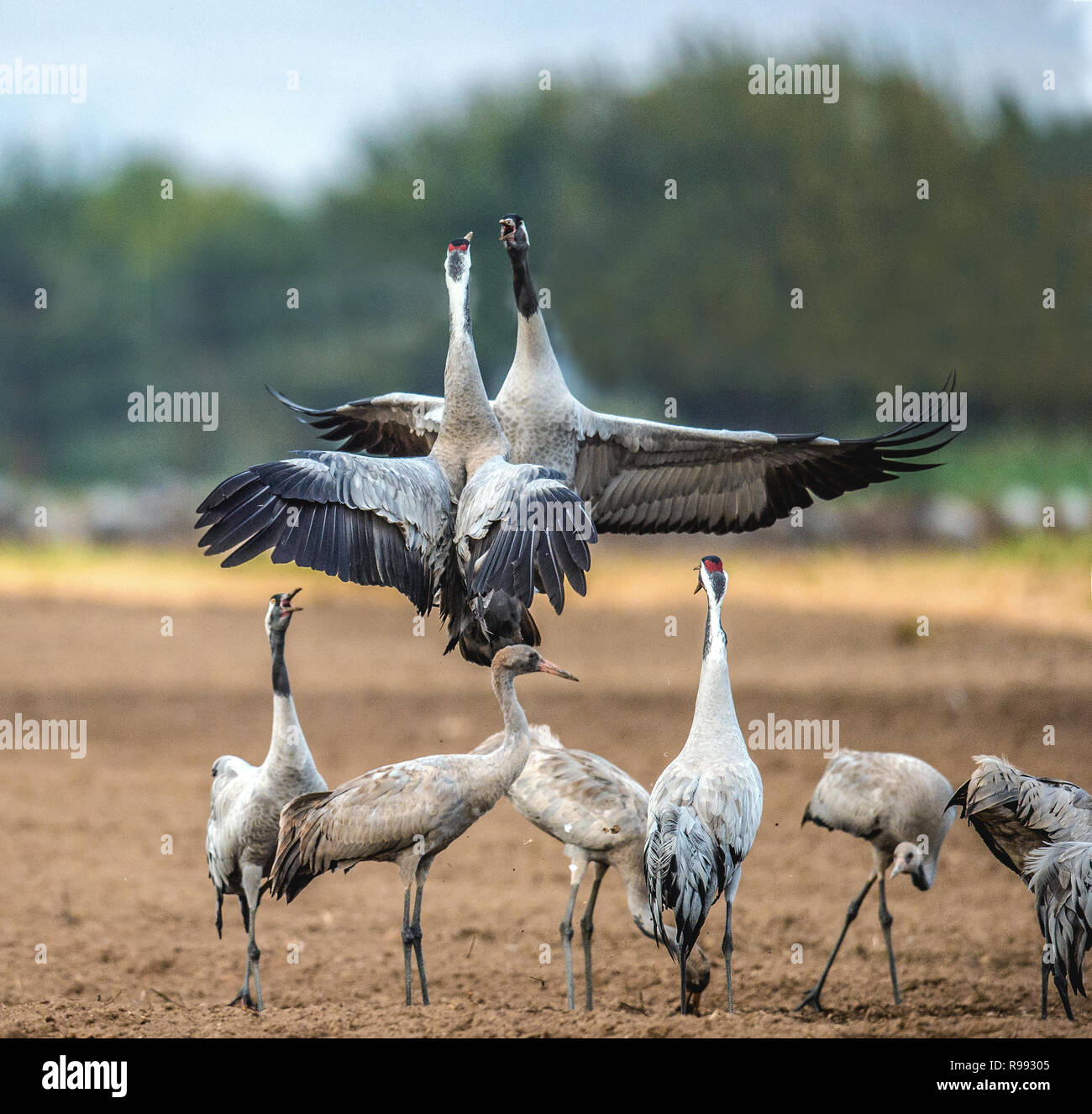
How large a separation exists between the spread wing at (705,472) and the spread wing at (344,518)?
41.1 inches

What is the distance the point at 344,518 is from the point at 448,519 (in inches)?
20.8

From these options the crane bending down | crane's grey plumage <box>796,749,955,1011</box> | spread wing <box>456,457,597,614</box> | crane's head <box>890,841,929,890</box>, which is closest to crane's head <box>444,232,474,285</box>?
spread wing <box>456,457,597,614</box>

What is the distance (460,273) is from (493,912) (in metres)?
3.09

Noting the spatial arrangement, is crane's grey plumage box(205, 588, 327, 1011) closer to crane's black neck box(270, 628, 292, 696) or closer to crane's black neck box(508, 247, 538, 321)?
crane's black neck box(270, 628, 292, 696)

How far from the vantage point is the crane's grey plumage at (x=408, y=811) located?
4949 millimetres

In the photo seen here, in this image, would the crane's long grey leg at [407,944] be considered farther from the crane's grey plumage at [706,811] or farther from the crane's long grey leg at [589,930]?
the crane's grey plumage at [706,811]

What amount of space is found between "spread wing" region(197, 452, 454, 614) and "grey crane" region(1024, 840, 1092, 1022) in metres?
2.40

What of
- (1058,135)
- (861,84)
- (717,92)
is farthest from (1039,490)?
(717,92)

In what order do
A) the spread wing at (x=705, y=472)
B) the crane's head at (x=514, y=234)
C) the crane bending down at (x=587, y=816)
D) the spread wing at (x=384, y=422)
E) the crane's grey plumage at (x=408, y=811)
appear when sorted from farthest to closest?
the spread wing at (x=384, y=422), the spread wing at (x=705, y=472), the crane's head at (x=514, y=234), the crane bending down at (x=587, y=816), the crane's grey plumage at (x=408, y=811)

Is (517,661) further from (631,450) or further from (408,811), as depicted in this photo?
(631,450)

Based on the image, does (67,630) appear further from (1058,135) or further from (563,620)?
(1058,135)

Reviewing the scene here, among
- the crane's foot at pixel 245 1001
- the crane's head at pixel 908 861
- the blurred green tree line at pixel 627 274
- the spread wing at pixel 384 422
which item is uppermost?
the blurred green tree line at pixel 627 274

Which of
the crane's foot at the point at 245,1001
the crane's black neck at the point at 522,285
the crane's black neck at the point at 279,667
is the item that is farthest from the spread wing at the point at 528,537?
the crane's foot at the point at 245,1001

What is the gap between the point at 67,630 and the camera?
14.1m
